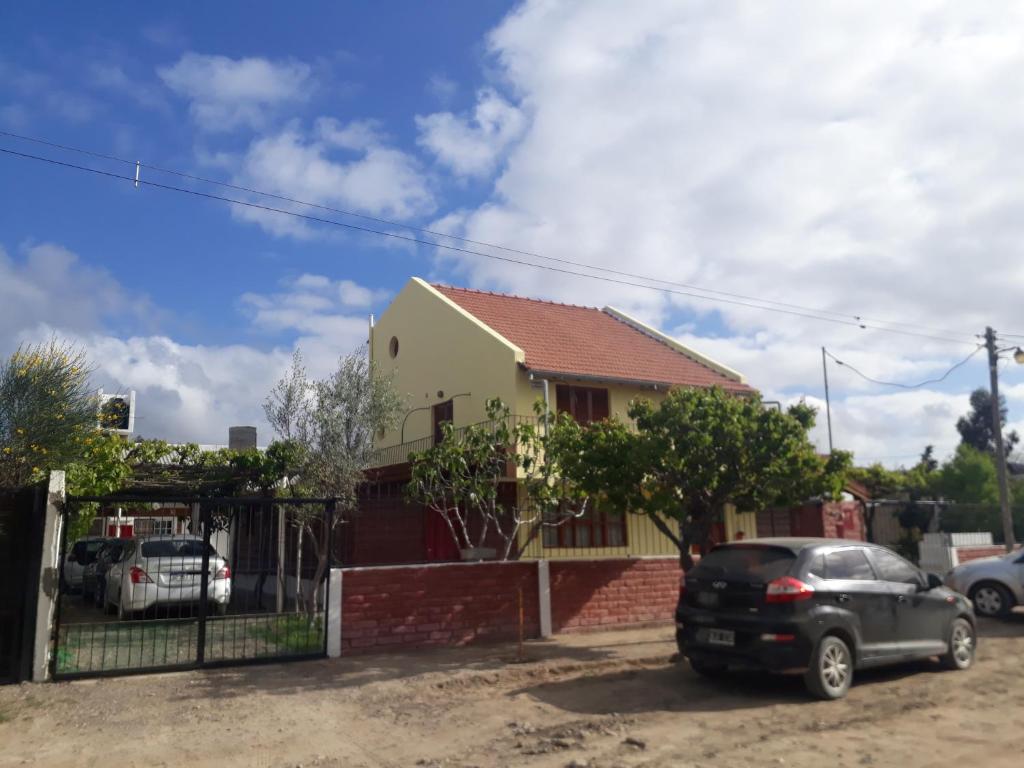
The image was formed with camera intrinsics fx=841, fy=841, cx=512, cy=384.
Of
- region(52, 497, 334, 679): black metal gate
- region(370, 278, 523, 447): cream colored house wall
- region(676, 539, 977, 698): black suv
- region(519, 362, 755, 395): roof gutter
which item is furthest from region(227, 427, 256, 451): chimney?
region(676, 539, 977, 698): black suv

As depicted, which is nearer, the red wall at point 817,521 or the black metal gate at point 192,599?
the black metal gate at point 192,599

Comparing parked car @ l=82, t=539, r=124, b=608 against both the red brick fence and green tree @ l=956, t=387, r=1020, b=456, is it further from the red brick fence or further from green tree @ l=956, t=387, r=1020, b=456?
green tree @ l=956, t=387, r=1020, b=456

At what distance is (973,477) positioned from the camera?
87.6ft

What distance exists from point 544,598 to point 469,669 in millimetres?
2580

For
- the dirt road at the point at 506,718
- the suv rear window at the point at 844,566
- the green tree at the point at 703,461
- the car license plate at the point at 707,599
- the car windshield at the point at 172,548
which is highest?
the green tree at the point at 703,461

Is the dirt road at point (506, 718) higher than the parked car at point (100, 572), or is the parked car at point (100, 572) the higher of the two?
the parked car at point (100, 572)

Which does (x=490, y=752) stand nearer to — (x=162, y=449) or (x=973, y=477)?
(x=162, y=449)

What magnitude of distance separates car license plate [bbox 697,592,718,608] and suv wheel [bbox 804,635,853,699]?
1.08 meters

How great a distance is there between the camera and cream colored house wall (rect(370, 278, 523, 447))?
19391 millimetres

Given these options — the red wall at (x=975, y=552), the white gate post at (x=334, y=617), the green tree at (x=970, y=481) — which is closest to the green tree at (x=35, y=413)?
the white gate post at (x=334, y=617)

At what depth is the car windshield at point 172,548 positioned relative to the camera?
13260 mm

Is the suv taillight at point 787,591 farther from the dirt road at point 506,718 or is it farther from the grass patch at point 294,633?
the grass patch at point 294,633

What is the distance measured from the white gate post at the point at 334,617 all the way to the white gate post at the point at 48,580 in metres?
3.01

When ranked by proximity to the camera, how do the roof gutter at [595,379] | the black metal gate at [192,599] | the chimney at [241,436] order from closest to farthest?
the black metal gate at [192,599] < the roof gutter at [595,379] < the chimney at [241,436]
